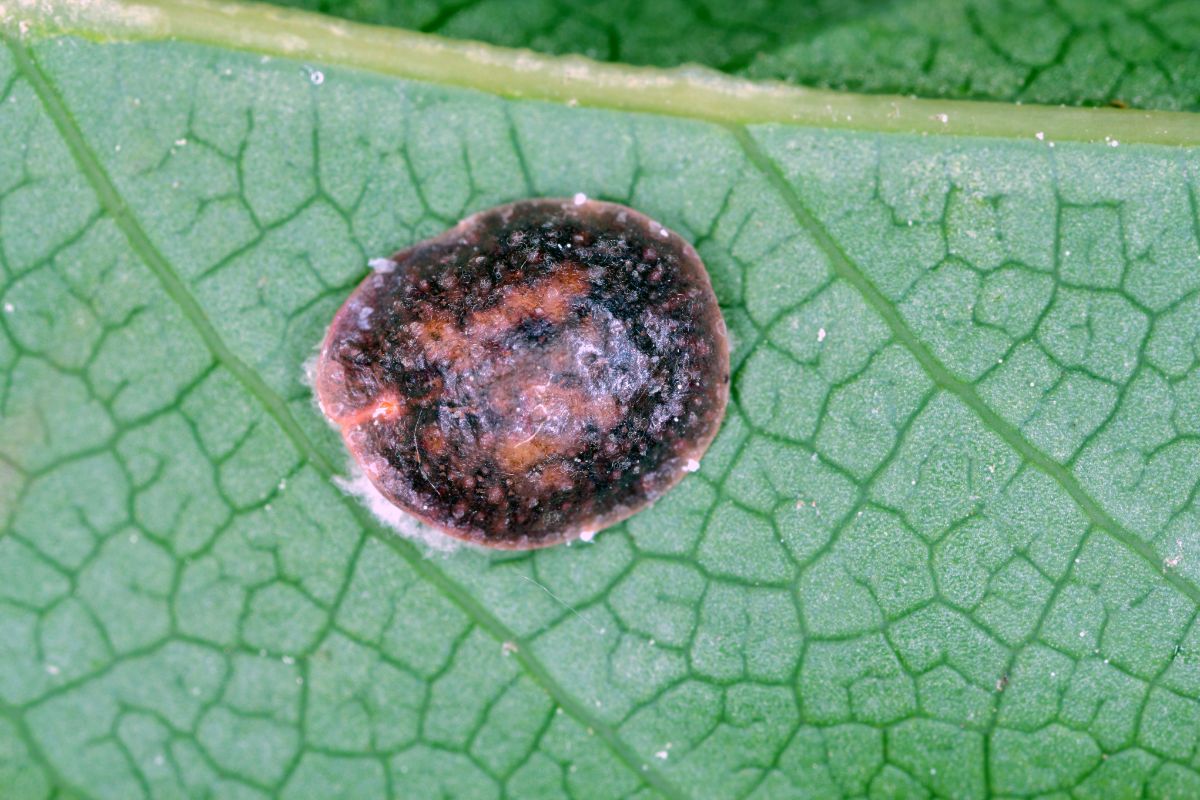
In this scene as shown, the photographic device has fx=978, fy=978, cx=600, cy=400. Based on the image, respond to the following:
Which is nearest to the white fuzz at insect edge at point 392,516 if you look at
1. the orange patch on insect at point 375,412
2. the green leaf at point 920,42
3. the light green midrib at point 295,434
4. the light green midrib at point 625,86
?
the light green midrib at point 295,434

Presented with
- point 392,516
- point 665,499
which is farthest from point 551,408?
point 392,516

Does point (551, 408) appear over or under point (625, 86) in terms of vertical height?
under

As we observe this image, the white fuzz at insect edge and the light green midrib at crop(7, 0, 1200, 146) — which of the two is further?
the white fuzz at insect edge

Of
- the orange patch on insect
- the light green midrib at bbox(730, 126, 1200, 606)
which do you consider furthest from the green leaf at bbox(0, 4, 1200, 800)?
the orange patch on insect

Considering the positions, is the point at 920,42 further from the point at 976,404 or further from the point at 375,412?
the point at 375,412

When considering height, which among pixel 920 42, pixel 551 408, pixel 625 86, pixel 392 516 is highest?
pixel 920 42

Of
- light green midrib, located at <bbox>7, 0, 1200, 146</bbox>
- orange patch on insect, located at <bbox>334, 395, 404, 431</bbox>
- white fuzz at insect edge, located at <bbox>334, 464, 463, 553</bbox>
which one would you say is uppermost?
light green midrib, located at <bbox>7, 0, 1200, 146</bbox>

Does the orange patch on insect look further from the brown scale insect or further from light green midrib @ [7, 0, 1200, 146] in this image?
light green midrib @ [7, 0, 1200, 146]

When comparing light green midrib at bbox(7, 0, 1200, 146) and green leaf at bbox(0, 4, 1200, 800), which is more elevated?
light green midrib at bbox(7, 0, 1200, 146)
